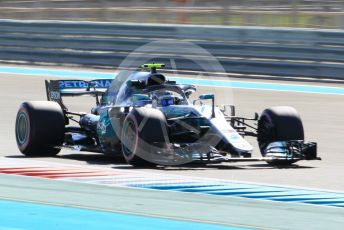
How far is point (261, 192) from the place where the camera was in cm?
958

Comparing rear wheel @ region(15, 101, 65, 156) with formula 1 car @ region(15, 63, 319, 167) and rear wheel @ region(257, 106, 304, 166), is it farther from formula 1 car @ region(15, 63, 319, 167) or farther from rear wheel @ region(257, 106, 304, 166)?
rear wheel @ region(257, 106, 304, 166)

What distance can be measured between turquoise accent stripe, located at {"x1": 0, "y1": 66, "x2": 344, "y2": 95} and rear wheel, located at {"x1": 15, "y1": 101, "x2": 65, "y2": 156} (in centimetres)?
899

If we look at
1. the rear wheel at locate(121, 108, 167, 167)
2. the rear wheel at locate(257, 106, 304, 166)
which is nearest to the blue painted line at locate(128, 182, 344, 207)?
the rear wheel at locate(121, 108, 167, 167)

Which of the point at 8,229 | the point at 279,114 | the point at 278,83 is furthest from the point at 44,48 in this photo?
the point at 8,229

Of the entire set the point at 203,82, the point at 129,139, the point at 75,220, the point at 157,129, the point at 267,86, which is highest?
the point at 203,82

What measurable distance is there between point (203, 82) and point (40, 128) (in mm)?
10916

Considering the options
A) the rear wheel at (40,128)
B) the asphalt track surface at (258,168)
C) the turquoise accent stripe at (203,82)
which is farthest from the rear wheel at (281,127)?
the turquoise accent stripe at (203,82)

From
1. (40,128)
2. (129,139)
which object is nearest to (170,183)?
(129,139)

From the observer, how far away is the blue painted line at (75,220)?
26.2ft

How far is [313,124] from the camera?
51.2 ft

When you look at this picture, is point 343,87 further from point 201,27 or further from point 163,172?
point 163,172

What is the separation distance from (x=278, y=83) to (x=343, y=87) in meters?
1.54

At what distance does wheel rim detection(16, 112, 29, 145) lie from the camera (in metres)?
12.1

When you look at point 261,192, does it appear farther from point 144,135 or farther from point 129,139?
point 129,139
